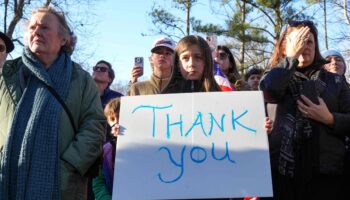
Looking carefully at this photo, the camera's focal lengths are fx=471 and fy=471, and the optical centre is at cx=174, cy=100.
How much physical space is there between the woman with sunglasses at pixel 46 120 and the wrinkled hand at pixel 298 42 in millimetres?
1190

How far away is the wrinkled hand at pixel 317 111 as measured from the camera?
105 inches

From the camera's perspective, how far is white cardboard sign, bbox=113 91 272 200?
243 centimetres

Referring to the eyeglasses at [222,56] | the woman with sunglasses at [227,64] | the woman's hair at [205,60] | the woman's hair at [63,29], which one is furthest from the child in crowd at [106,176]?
the eyeglasses at [222,56]

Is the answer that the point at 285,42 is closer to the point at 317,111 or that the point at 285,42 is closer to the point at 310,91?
the point at 310,91

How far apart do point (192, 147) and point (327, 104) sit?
0.88m

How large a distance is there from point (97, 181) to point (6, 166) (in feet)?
2.72

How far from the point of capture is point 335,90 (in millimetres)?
2816

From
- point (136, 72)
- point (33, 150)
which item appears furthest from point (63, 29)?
point (136, 72)

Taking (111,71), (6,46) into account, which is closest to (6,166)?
(6,46)

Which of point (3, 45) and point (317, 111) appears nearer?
point (317, 111)

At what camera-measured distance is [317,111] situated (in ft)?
8.73

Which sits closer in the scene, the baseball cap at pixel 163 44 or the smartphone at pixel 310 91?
the smartphone at pixel 310 91

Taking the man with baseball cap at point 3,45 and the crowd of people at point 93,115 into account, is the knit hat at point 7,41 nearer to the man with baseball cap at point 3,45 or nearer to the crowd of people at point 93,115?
the man with baseball cap at point 3,45

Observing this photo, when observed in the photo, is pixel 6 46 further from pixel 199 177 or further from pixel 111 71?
pixel 199 177
